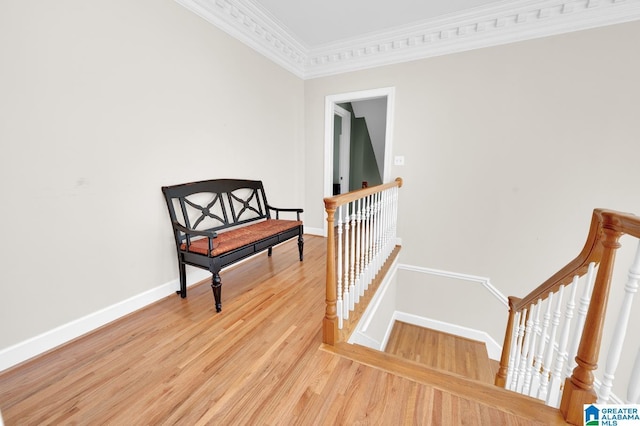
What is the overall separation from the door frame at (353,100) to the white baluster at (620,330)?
2724 mm

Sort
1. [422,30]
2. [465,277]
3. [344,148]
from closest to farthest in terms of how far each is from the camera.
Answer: [422,30], [465,277], [344,148]

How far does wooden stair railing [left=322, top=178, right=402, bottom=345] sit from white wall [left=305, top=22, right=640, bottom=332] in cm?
54

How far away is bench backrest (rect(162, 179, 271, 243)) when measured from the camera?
7.36ft

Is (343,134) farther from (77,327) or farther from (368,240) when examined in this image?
(77,327)

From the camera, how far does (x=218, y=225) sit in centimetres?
267

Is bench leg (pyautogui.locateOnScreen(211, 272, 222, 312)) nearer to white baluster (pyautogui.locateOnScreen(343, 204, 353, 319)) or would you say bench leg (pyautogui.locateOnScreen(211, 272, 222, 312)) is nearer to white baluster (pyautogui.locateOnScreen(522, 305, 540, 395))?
white baluster (pyautogui.locateOnScreen(343, 204, 353, 319))

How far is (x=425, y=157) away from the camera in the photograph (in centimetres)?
327

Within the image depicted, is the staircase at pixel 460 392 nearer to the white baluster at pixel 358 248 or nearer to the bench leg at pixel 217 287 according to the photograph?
the white baluster at pixel 358 248

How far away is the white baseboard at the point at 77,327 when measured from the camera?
4.84 feet

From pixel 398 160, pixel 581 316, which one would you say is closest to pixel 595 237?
pixel 581 316

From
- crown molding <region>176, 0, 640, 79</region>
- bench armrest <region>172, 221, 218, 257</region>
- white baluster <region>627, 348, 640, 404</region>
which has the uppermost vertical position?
crown molding <region>176, 0, 640, 79</region>

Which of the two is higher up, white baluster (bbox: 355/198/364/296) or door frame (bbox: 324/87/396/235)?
door frame (bbox: 324/87/396/235)

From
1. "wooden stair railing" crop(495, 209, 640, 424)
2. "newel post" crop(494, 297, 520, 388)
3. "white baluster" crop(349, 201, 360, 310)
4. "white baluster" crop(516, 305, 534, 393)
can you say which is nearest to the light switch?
"white baluster" crop(349, 201, 360, 310)

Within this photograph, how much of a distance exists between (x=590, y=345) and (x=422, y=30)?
336cm
